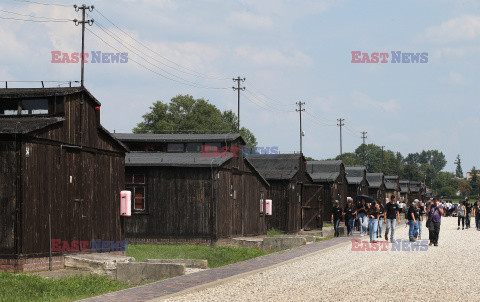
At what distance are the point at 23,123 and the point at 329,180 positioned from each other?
1465 inches

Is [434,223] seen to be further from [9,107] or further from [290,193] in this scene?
[9,107]

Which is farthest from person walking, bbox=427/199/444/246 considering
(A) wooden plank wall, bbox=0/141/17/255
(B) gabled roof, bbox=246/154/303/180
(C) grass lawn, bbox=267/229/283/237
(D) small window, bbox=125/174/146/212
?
(A) wooden plank wall, bbox=0/141/17/255

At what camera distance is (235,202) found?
3200 cm

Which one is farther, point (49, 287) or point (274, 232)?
point (274, 232)

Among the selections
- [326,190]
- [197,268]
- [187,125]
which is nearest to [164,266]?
[197,268]

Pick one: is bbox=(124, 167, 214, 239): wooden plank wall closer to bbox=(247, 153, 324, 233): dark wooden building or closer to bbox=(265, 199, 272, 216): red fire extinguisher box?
bbox=(265, 199, 272, 216): red fire extinguisher box

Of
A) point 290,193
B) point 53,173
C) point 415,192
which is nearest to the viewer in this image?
point 53,173

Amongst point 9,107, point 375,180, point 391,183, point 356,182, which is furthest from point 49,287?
point 391,183

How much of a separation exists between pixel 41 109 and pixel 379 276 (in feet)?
35.2

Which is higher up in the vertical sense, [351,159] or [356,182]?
[351,159]

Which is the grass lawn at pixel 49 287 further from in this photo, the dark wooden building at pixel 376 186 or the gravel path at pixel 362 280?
the dark wooden building at pixel 376 186

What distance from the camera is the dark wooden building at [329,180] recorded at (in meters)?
54.0

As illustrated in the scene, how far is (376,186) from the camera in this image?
7600 centimetres

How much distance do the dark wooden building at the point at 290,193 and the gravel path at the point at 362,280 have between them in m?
15.7
